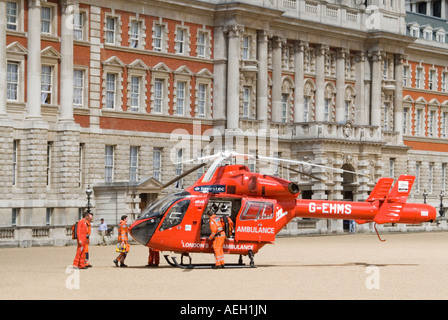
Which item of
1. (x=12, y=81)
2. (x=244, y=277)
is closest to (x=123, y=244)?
(x=244, y=277)

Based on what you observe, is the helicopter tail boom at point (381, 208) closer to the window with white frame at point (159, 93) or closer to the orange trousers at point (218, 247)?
the orange trousers at point (218, 247)

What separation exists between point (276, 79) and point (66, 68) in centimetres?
1883

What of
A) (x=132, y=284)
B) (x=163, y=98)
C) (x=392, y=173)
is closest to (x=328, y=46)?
(x=392, y=173)

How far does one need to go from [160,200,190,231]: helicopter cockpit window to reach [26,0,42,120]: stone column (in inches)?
944

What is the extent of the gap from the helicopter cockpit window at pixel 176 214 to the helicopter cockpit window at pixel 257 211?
6.92ft

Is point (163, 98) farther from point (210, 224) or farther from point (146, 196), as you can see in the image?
point (210, 224)

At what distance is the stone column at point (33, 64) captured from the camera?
57.0 m

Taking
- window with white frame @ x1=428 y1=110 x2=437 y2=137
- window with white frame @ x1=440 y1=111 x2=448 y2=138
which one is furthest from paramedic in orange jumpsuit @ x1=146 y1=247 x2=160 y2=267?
window with white frame @ x1=440 y1=111 x2=448 y2=138

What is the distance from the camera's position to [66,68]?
193 feet

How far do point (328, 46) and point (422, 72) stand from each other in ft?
43.7

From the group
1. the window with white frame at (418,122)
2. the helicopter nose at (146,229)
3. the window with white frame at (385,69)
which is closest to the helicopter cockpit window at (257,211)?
the helicopter nose at (146,229)

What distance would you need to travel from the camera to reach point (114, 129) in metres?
62.6

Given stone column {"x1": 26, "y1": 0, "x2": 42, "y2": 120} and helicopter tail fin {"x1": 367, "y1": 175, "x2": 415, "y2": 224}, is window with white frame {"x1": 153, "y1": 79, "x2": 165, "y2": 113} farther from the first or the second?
helicopter tail fin {"x1": 367, "y1": 175, "x2": 415, "y2": 224}

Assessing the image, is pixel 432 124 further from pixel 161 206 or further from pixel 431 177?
pixel 161 206
